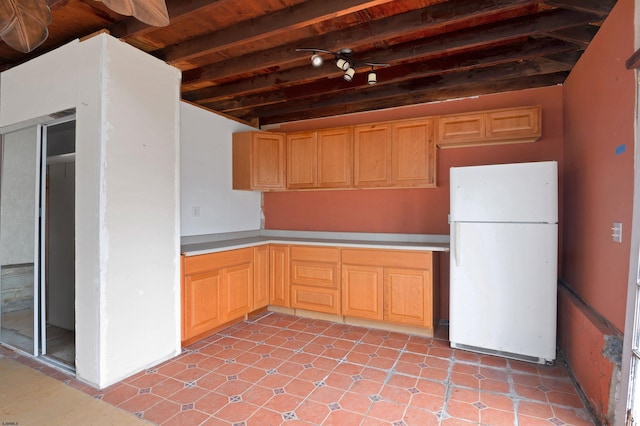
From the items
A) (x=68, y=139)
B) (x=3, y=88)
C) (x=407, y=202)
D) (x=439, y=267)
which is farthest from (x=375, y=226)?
(x=3, y=88)

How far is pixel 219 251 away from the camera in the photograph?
10.6 feet

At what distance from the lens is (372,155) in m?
3.69

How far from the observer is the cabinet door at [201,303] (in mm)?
2934

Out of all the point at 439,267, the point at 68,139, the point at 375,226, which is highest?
the point at 68,139

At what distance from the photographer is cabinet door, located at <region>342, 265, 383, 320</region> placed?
3.41m

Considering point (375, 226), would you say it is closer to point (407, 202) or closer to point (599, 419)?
point (407, 202)

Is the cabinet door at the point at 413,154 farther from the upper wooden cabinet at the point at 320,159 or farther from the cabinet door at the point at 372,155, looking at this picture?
the upper wooden cabinet at the point at 320,159

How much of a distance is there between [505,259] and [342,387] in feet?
5.41

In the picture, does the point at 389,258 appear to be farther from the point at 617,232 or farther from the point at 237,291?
the point at 617,232

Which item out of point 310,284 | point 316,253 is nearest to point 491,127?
point 316,253

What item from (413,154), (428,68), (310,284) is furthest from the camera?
(310,284)

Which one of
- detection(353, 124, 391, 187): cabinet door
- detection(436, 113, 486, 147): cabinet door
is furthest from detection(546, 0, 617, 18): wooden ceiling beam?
detection(353, 124, 391, 187): cabinet door

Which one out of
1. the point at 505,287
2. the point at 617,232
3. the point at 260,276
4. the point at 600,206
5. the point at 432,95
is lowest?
the point at 260,276

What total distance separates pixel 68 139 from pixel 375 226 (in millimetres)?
3210
